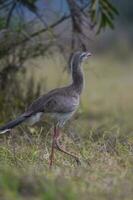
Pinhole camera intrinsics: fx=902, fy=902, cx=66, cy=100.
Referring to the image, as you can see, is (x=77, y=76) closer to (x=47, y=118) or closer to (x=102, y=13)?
(x=47, y=118)

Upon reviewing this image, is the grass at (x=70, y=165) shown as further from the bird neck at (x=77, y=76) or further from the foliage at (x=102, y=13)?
the foliage at (x=102, y=13)

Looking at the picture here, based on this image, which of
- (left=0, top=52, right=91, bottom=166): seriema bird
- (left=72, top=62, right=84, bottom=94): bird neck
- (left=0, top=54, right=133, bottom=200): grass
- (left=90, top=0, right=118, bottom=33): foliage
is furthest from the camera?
(left=90, top=0, right=118, bottom=33): foliage

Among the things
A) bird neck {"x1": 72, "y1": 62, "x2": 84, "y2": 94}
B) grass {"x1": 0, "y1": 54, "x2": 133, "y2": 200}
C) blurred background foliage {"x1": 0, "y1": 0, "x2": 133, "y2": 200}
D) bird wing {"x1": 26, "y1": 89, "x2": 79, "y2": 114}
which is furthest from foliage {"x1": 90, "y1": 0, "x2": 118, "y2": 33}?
bird wing {"x1": 26, "y1": 89, "x2": 79, "y2": 114}

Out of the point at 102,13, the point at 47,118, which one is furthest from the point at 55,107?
the point at 102,13

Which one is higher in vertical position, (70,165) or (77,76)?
(77,76)

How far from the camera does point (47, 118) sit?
359 inches

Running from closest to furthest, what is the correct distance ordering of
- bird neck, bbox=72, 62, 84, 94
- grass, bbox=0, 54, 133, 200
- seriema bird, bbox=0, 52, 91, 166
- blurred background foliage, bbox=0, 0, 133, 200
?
grass, bbox=0, 54, 133, 200
blurred background foliage, bbox=0, 0, 133, 200
seriema bird, bbox=0, 52, 91, 166
bird neck, bbox=72, 62, 84, 94

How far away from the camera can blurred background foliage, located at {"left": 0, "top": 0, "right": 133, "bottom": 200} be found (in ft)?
22.9

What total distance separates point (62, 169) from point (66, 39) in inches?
162

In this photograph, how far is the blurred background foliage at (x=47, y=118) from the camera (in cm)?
696

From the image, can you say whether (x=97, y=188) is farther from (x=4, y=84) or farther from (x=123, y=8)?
(x=123, y=8)

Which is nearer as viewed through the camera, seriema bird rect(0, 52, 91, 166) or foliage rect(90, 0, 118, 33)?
seriema bird rect(0, 52, 91, 166)

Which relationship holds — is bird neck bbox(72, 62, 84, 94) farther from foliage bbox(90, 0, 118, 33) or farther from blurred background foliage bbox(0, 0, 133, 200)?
foliage bbox(90, 0, 118, 33)

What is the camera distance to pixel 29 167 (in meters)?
8.07
